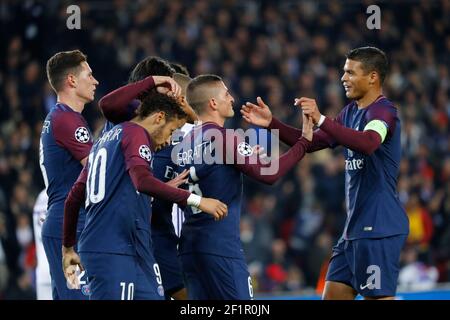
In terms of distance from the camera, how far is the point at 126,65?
17.6 meters

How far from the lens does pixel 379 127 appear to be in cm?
752

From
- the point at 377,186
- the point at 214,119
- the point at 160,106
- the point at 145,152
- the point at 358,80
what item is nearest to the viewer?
the point at 145,152

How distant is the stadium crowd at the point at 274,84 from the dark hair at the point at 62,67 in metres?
5.90

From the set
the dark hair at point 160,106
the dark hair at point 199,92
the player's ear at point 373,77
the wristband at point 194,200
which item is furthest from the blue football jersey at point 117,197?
the player's ear at point 373,77

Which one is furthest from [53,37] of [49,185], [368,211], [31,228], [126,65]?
[368,211]

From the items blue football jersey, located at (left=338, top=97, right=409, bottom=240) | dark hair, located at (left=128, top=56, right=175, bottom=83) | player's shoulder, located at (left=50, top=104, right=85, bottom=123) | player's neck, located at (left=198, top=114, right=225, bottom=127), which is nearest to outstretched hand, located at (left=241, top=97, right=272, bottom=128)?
player's neck, located at (left=198, top=114, right=225, bottom=127)

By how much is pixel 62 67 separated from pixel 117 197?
1943 mm

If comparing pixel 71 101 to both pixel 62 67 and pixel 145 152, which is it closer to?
pixel 62 67

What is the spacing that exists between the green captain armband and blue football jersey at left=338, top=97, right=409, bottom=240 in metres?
0.03

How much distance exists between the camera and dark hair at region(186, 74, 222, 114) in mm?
7520

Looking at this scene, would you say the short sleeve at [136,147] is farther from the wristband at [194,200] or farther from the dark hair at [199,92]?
the dark hair at [199,92]

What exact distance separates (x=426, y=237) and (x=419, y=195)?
70 centimetres

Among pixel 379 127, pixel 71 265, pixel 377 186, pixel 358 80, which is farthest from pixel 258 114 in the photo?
pixel 71 265

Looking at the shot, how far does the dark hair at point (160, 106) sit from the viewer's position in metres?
6.89
